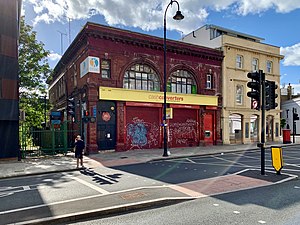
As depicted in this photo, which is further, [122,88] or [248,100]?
[248,100]

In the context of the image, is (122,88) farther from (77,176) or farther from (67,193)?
(67,193)

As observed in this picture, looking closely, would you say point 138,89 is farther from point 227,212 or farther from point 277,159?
point 227,212

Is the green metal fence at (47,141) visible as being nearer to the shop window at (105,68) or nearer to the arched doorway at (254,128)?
the shop window at (105,68)

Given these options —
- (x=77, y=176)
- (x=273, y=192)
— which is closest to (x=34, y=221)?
(x=77, y=176)

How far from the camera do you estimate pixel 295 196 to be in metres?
6.71

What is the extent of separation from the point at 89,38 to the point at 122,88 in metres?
4.47

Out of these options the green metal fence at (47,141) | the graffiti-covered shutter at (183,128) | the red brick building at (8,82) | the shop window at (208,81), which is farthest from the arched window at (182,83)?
the red brick building at (8,82)

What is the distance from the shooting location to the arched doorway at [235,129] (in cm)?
2497

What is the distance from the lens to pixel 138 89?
20.3 metres

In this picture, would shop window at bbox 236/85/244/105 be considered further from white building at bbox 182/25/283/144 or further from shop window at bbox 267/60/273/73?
shop window at bbox 267/60/273/73

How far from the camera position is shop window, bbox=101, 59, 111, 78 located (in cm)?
1881

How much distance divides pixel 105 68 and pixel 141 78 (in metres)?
3.27

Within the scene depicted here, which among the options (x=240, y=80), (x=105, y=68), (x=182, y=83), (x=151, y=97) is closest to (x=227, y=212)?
Answer: (x=151, y=97)

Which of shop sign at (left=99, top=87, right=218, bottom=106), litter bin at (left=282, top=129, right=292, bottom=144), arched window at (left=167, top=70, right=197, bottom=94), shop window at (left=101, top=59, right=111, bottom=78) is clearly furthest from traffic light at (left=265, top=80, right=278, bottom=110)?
litter bin at (left=282, top=129, right=292, bottom=144)
